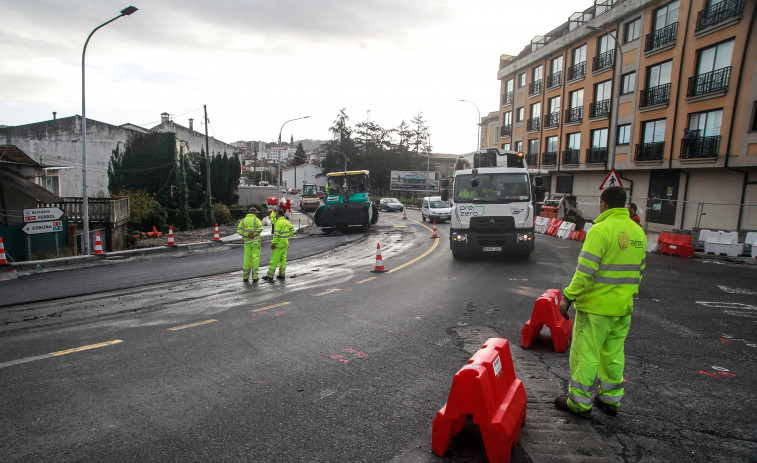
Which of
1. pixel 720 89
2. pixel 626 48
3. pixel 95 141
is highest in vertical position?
pixel 626 48

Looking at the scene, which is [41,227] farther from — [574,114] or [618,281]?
[574,114]

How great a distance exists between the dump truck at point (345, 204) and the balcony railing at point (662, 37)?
1735 cm

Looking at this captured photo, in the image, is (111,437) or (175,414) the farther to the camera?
(175,414)

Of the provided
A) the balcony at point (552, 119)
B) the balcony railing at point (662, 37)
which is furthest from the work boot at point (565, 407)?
the balcony at point (552, 119)

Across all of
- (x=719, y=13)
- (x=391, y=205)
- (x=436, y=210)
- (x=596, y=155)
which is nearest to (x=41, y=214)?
(x=436, y=210)

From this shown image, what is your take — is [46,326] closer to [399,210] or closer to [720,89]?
[720,89]

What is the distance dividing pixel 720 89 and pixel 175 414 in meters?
24.8

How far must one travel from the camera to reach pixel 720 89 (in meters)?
19.4

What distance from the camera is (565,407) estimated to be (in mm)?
3725

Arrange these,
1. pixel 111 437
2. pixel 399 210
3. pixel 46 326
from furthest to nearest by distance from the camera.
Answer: pixel 399 210
pixel 46 326
pixel 111 437

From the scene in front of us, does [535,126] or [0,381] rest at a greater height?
[535,126]

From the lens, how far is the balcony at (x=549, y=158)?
3300 cm

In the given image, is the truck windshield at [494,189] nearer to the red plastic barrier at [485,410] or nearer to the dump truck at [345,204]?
the red plastic barrier at [485,410]

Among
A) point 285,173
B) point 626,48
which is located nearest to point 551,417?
point 626,48
